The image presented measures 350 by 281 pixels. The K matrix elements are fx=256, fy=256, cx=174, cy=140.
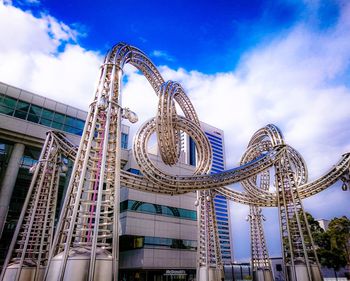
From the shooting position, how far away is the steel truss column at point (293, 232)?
771 inches

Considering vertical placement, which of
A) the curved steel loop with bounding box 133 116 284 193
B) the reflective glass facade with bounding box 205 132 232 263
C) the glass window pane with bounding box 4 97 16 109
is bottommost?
the curved steel loop with bounding box 133 116 284 193

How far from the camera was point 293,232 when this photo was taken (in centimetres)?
2192

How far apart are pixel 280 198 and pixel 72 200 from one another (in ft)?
59.6

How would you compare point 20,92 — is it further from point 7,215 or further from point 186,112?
point 186,112

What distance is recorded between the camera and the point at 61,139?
2294 cm

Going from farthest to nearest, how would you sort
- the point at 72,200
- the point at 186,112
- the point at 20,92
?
the point at 20,92
the point at 186,112
the point at 72,200

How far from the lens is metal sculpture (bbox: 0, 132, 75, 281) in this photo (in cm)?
1748

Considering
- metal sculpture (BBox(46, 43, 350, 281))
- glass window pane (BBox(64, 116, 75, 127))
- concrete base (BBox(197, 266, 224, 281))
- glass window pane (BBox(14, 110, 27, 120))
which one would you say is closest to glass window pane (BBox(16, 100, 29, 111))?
glass window pane (BBox(14, 110, 27, 120))

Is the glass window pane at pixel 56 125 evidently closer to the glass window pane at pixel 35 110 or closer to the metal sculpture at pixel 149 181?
the glass window pane at pixel 35 110

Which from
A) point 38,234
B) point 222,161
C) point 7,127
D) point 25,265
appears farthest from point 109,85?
point 222,161

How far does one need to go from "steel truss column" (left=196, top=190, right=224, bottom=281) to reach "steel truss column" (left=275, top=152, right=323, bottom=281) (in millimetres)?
8103

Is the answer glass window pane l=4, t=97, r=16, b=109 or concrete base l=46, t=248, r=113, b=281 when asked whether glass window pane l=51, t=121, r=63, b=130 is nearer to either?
glass window pane l=4, t=97, r=16, b=109

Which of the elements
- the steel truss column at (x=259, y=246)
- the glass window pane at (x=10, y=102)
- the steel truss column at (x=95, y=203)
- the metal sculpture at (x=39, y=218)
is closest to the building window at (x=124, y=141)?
the glass window pane at (x=10, y=102)

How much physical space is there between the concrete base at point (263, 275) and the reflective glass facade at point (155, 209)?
50.5 feet
